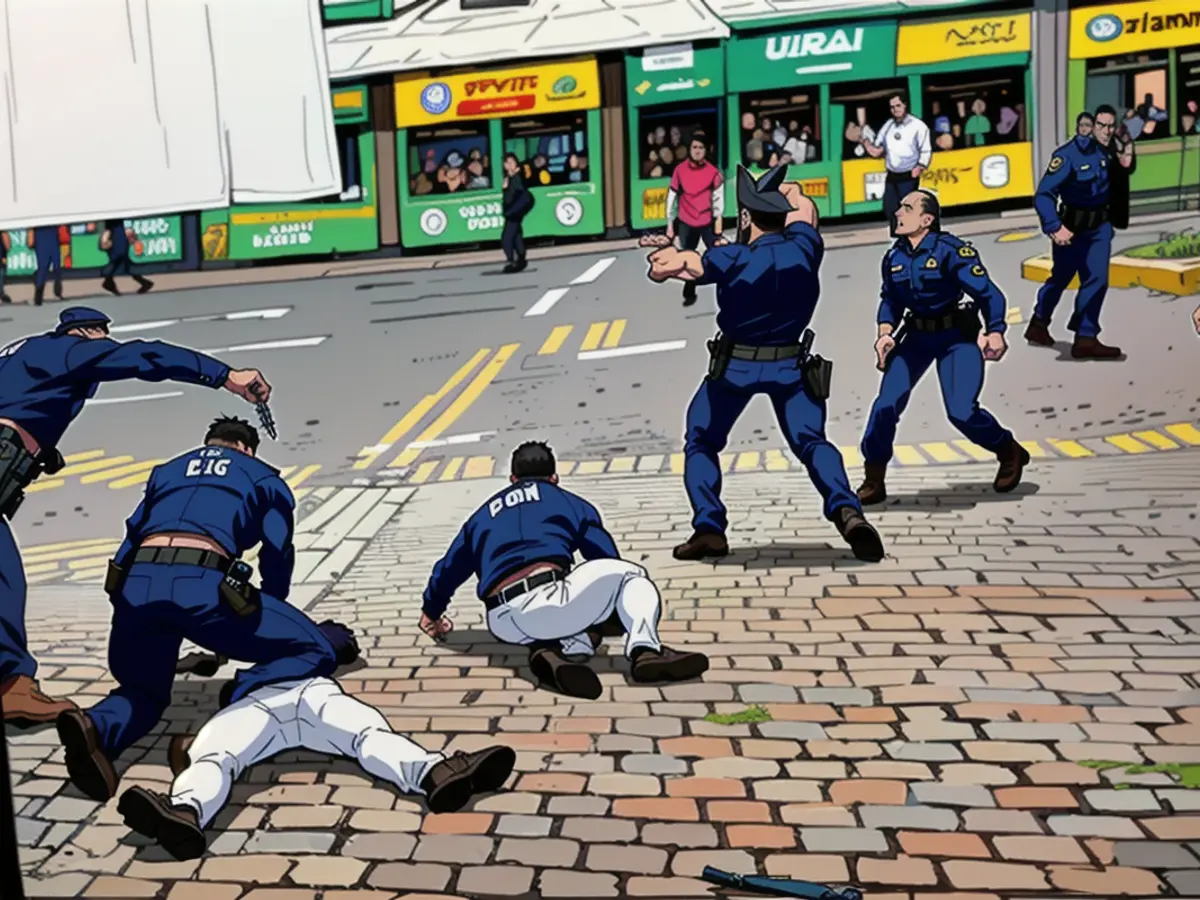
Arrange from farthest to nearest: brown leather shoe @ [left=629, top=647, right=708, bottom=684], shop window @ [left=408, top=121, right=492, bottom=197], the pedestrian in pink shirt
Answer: shop window @ [left=408, top=121, right=492, bottom=197] < the pedestrian in pink shirt < brown leather shoe @ [left=629, top=647, right=708, bottom=684]

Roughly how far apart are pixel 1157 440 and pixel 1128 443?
0.31ft

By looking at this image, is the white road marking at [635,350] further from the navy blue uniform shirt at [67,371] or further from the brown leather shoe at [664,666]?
the navy blue uniform shirt at [67,371]

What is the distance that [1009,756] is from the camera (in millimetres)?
3617

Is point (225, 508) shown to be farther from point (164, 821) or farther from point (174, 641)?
point (164, 821)

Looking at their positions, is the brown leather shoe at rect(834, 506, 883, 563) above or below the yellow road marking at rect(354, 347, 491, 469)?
below

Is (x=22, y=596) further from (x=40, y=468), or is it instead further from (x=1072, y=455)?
(x=1072, y=455)

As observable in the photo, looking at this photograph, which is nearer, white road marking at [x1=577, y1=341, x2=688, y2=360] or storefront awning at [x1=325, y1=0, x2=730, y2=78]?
storefront awning at [x1=325, y1=0, x2=730, y2=78]

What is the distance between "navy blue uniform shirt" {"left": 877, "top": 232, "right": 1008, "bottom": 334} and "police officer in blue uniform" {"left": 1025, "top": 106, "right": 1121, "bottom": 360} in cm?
18

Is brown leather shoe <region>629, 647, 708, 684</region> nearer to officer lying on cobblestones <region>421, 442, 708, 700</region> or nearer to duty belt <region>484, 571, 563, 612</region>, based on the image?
officer lying on cobblestones <region>421, 442, 708, 700</region>

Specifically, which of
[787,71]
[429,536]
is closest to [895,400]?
[787,71]

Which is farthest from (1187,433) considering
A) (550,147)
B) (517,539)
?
(550,147)

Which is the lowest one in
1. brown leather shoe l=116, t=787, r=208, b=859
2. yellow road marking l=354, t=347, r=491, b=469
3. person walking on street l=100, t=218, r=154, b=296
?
brown leather shoe l=116, t=787, r=208, b=859

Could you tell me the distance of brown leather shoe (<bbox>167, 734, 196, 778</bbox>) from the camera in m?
3.76

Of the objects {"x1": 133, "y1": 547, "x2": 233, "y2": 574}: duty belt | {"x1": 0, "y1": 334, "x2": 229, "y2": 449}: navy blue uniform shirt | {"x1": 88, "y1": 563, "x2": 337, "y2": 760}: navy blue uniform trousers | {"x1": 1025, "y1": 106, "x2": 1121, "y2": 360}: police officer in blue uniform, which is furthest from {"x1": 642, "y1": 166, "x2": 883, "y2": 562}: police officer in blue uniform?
{"x1": 0, "y1": 334, "x2": 229, "y2": 449}: navy blue uniform shirt
